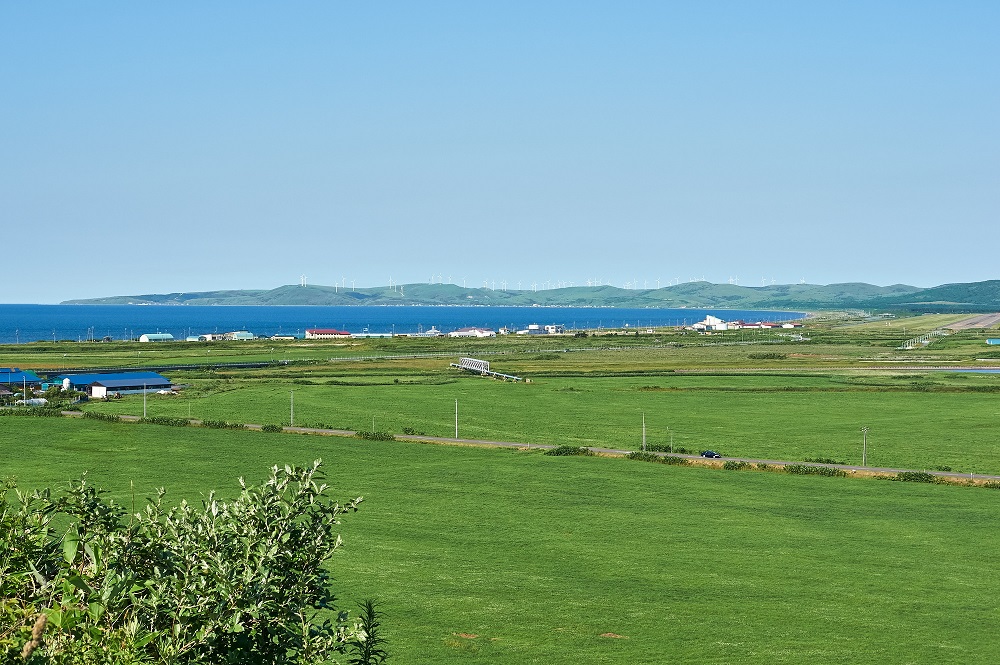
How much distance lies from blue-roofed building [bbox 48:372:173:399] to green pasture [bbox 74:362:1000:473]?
12.7ft

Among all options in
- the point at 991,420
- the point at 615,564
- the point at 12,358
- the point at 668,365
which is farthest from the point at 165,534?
the point at 12,358

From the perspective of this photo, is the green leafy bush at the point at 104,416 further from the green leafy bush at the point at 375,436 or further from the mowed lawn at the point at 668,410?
the green leafy bush at the point at 375,436

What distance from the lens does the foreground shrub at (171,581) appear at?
46.1ft

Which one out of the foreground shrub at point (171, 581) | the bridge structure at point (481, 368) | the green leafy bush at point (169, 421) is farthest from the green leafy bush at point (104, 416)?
the foreground shrub at point (171, 581)

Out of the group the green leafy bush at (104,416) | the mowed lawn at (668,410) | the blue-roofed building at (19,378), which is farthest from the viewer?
the blue-roofed building at (19,378)

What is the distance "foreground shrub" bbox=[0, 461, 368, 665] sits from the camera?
46.1ft

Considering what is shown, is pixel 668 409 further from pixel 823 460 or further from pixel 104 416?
pixel 104 416

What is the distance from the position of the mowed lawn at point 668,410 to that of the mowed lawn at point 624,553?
599 inches

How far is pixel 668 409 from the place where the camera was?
123 metres

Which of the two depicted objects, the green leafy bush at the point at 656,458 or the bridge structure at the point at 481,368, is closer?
the green leafy bush at the point at 656,458

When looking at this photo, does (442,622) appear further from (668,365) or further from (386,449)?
(668,365)

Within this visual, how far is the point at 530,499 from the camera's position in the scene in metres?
68.7

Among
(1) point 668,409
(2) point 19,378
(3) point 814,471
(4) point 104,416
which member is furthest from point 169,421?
(3) point 814,471

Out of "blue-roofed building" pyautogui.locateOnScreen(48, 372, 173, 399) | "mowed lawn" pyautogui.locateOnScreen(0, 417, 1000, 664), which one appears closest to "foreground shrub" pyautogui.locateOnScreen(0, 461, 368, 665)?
"mowed lawn" pyautogui.locateOnScreen(0, 417, 1000, 664)
